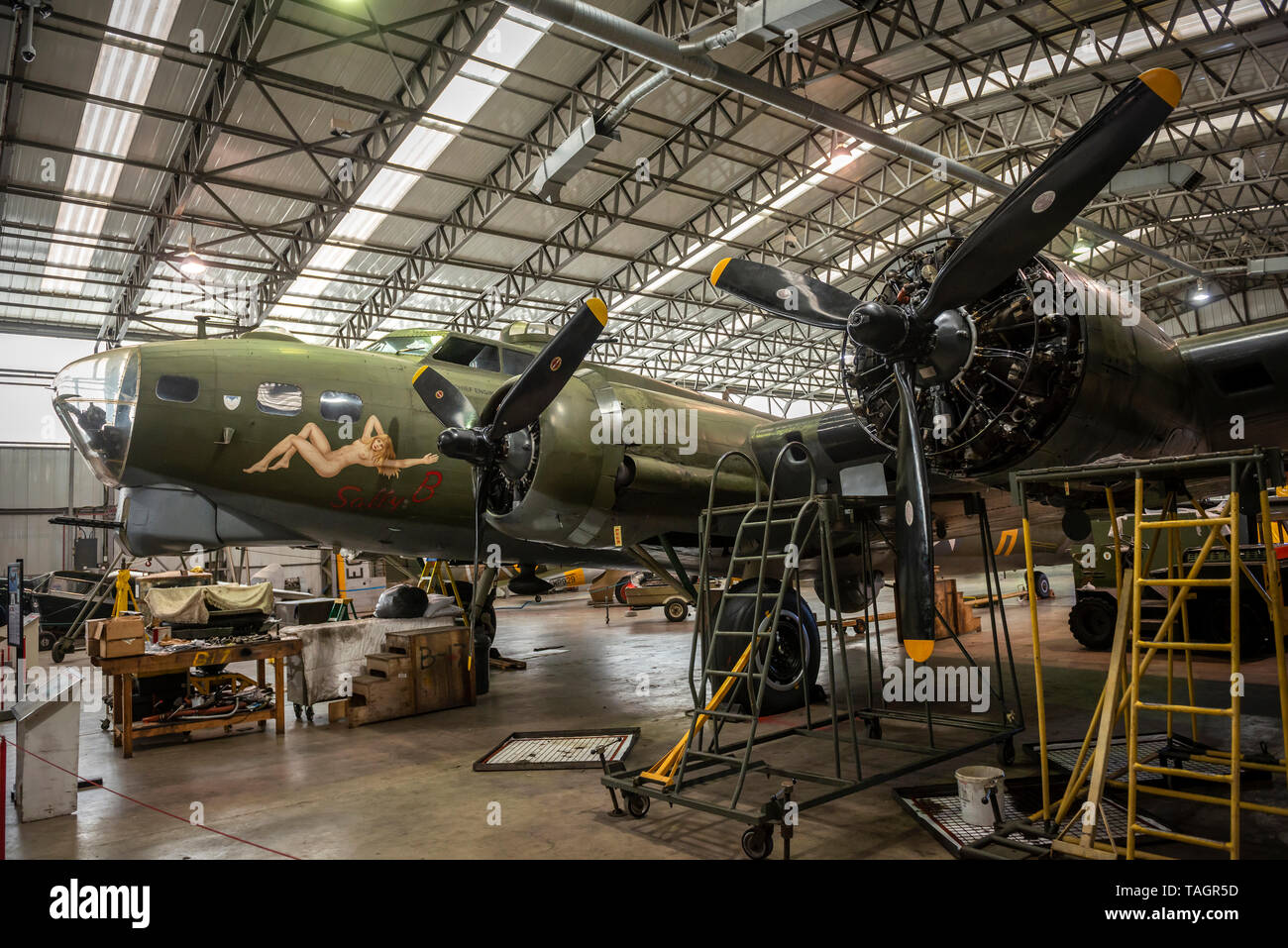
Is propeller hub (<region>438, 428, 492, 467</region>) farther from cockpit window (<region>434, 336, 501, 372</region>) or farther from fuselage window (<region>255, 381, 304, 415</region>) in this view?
cockpit window (<region>434, 336, 501, 372</region>)

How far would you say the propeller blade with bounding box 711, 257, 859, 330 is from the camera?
6.43m

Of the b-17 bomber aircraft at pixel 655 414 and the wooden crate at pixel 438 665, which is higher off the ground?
the b-17 bomber aircraft at pixel 655 414

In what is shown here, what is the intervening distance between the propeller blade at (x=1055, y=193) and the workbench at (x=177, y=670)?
290 inches

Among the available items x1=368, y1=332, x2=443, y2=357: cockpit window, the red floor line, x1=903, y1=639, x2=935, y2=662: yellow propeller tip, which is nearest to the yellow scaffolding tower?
x1=903, y1=639, x2=935, y2=662: yellow propeller tip

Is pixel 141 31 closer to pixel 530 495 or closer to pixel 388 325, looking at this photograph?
pixel 530 495

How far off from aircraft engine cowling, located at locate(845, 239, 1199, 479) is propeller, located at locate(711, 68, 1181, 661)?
0.87 feet

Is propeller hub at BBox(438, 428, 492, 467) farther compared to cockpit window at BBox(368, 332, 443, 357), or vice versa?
cockpit window at BBox(368, 332, 443, 357)

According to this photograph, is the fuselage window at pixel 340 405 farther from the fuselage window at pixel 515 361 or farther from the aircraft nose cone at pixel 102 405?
the fuselage window at pixel 515 361

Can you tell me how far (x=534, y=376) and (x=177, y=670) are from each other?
4981mm

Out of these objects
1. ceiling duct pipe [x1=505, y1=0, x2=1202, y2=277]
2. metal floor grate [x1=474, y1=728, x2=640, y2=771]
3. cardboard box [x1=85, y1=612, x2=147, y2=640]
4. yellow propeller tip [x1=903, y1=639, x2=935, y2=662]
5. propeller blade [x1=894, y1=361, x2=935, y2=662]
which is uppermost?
ceiling duct pipe [x1=505, y1=0, x2=1202, y2=277]

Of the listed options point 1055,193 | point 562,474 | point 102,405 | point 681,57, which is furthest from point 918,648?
point 681,57

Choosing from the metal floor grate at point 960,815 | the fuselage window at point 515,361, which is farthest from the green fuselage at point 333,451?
the metal floor grate at point 960,815

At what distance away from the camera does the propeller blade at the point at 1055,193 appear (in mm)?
4949
